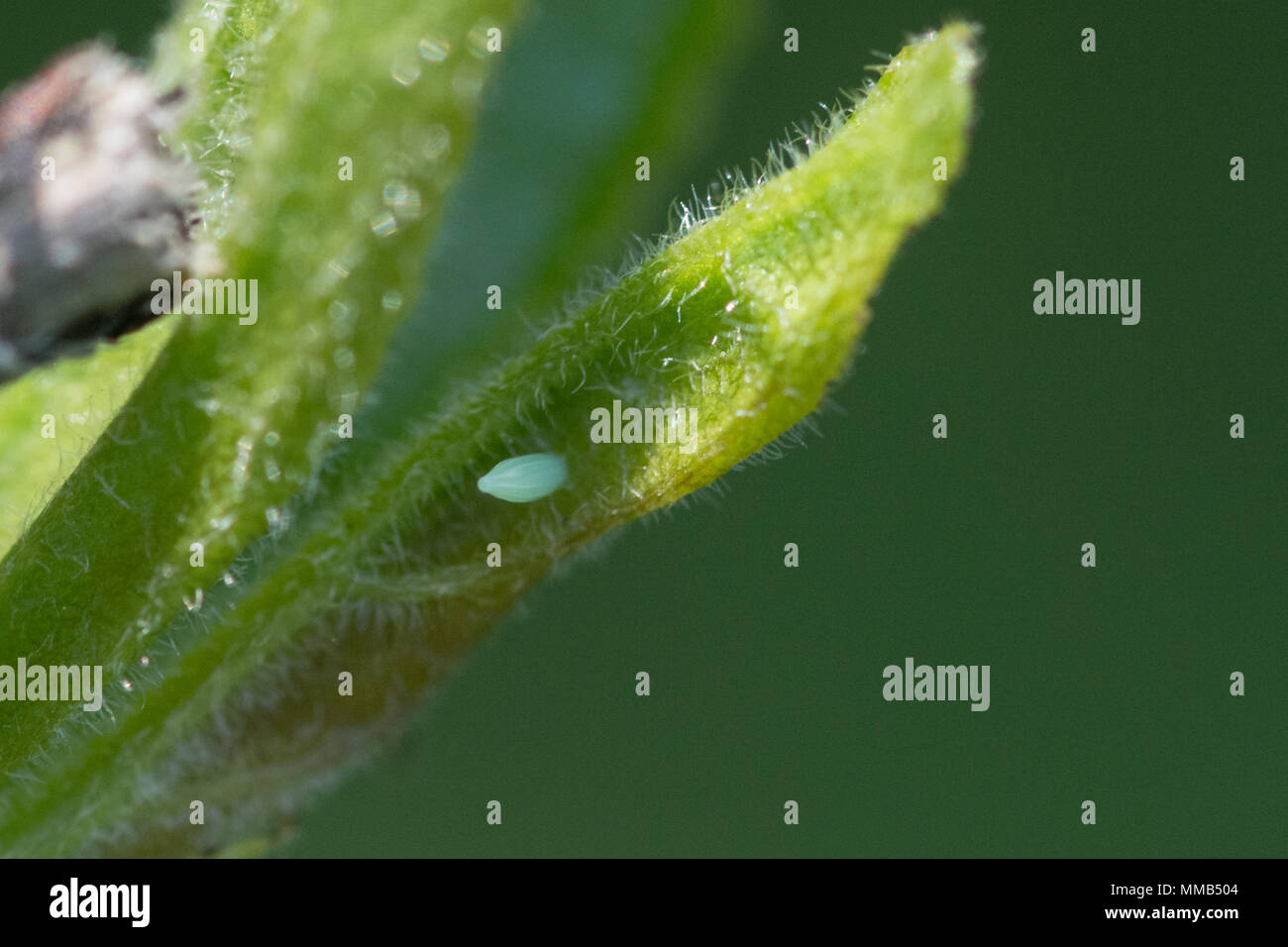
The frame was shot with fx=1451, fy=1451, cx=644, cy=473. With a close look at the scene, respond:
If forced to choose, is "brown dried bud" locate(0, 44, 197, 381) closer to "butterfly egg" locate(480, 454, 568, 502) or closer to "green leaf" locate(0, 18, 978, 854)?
"green leaf" locate(0, 18, 978, 854)

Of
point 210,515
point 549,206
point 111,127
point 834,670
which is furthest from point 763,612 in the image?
point 111,127

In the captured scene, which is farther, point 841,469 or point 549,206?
point 841,469

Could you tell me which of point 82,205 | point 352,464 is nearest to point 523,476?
point 352,464

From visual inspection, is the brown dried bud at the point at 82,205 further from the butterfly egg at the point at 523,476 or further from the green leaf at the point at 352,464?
the butterfly egg at the point at 523,476

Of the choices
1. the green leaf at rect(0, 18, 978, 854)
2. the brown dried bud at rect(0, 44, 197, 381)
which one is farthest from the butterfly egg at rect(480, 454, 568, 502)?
the brown dried bud at rect(0, 44, 197, 381)

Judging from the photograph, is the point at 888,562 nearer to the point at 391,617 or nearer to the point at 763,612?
the point at 763,612

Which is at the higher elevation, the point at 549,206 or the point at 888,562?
the point at 549,206
